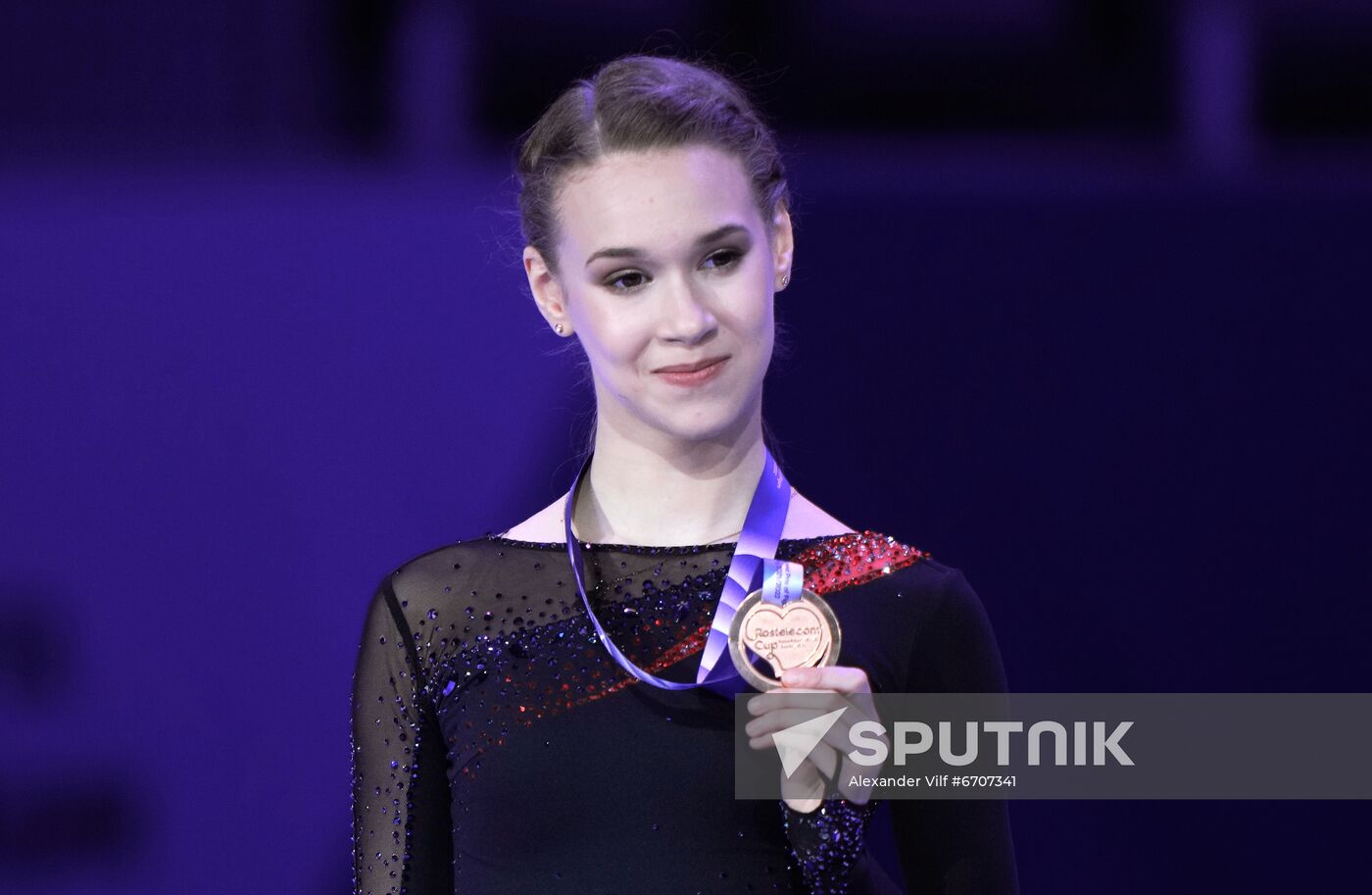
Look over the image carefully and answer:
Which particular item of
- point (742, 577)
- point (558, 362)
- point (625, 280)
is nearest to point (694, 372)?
point (625, 280)

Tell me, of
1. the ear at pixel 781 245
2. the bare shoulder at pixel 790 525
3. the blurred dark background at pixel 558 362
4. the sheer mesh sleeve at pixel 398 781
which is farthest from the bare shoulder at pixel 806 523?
the blurred dark background at pixel 558 362

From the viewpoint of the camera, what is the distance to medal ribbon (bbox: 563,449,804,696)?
5.46 feet

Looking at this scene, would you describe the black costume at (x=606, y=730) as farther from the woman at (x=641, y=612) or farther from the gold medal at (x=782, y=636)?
the gold medal at (x=782, y=636)

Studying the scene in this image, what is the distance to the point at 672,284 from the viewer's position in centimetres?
171

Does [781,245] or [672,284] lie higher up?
[781,245]

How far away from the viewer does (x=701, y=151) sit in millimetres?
1758

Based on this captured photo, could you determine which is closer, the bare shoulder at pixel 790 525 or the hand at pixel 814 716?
the hand at pixel 814 716

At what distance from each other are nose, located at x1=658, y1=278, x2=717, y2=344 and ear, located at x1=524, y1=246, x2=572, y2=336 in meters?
0.16

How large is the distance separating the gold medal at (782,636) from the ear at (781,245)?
1.38 ft

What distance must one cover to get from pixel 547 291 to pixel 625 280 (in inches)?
5.6

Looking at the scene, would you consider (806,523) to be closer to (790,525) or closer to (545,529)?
(790,525)

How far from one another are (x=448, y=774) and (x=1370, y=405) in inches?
69.9

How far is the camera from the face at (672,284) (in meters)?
1.71

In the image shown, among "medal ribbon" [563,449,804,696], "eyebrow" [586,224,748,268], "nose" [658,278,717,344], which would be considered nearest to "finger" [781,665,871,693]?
"medal ribbon" [563,449,804,696]
